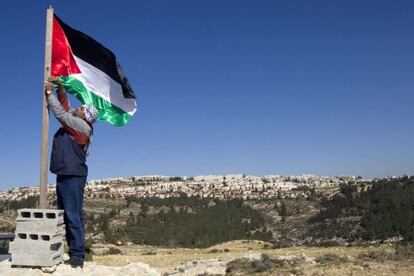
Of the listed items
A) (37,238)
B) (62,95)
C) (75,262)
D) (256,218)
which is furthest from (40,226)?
(256,218)

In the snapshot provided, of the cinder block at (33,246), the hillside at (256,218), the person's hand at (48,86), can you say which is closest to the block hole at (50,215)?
the cinder block at (33,246)

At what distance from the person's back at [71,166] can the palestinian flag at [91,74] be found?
0.97 metres

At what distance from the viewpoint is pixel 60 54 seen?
8.23 m

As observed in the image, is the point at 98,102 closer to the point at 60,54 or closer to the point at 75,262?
the point at 60,54

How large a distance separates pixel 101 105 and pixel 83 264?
2669 mm

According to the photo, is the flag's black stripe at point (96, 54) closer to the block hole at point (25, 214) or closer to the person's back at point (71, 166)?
the person's back at point (71, 166)

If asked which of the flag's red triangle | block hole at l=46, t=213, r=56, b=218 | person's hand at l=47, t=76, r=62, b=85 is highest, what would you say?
the flag's red triangle

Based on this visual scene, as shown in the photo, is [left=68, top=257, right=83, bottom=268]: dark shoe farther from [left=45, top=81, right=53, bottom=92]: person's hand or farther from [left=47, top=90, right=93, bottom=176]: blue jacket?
[left=45, top=81, right=53, bottom=92]: person's hand

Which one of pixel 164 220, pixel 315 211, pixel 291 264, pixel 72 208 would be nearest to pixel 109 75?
pixel 72 208

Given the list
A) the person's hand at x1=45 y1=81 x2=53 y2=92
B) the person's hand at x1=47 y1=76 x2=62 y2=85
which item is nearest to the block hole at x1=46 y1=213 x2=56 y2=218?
the person's hand at x1=45 y1=81 x2=53 y2=92

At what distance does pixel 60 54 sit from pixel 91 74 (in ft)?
2.04

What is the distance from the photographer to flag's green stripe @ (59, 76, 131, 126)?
829 centimetres

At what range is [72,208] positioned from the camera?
721 cm

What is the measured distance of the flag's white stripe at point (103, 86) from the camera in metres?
8.49
